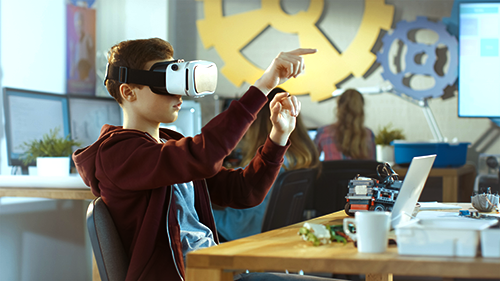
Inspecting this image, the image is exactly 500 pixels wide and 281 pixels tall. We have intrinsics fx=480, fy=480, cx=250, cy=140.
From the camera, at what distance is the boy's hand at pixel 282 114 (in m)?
1.05

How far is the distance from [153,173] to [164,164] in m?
0.03

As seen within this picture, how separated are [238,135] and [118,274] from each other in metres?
0.35

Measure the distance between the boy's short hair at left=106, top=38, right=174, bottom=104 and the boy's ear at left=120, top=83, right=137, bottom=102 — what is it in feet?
0.04

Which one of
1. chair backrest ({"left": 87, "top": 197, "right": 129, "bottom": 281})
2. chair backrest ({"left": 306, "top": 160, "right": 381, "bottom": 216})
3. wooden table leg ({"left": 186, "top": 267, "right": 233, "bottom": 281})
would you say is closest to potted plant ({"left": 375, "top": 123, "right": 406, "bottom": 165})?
chair backrest ({"left": 306, "top": 160, "right": 381, "bottom": 216})

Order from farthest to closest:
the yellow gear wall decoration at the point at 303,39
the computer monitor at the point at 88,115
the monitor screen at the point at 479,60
A: the yellow gear wall decoration at the point at 303,39
the monitor screen at the point at 479,60
the computer monitor at the point at 88,115

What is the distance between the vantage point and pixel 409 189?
0.86m

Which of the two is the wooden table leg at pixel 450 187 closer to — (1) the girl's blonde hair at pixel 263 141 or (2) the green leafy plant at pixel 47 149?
(1) the girl's blonde hair at pixel 263 141

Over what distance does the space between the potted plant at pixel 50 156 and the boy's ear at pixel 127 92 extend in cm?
99

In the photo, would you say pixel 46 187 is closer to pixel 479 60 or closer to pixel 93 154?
pixel 93 154

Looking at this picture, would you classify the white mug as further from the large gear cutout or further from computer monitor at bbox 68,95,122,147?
the large gear cutout

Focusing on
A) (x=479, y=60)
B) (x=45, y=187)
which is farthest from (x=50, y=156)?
(x=479, y=60)

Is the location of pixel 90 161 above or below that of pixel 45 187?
above

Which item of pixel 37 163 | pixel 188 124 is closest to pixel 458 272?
pixel 37 163

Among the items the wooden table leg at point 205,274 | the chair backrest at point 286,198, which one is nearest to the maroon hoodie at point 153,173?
→ the wooden table leg at point 205,274
